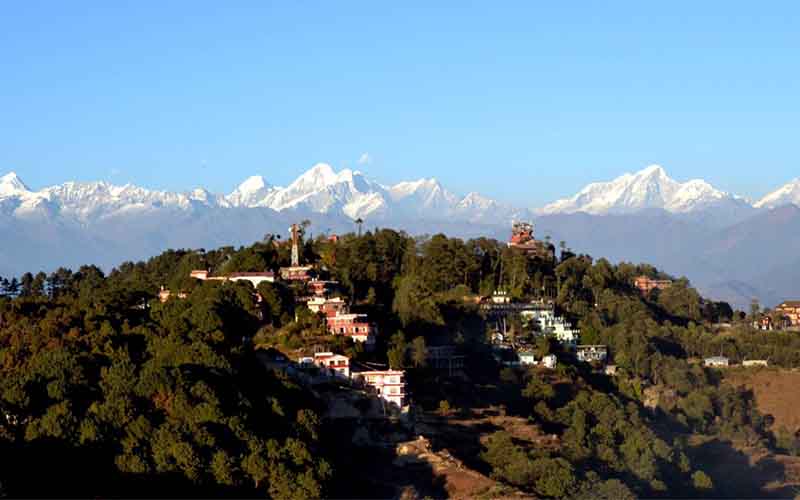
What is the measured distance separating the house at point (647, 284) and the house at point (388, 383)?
3009 cm

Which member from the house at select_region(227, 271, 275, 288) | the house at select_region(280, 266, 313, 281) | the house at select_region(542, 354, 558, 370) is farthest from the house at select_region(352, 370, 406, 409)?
the house at select_region(280, 266, 313, 281)

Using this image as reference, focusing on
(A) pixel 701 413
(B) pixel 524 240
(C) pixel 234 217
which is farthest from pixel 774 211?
(A) pixel 701 413

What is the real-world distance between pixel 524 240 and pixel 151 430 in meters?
36.4

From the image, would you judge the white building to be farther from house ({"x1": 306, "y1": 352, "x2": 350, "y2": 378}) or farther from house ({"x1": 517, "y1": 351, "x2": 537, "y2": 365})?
house ({"x1": 306, "y1": 352, "x2": 350, "y2": 378})

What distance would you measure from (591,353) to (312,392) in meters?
16.7

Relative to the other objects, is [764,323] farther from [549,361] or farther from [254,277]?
[254,277]

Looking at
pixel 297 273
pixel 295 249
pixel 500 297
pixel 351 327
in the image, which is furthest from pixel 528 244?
pixel 351 327

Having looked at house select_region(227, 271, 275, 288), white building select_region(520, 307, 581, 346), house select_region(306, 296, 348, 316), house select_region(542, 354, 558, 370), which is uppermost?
house select_region(227, 271, 275, 288)

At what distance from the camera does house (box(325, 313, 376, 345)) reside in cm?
4481

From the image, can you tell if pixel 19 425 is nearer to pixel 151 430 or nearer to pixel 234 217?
pixel 151 430

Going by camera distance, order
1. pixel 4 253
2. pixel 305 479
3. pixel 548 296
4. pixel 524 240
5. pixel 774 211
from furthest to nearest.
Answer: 1. pixel 774 211
2. pixel 4 253
3. pixel 524 240
4. pixel 548 296
5. pixel 305 479

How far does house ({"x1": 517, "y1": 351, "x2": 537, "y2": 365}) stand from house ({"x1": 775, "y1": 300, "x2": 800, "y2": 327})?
22.9 metres

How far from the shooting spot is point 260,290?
154 ft

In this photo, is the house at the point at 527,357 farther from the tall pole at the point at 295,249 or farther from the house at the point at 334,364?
the house at the point at 334,364
